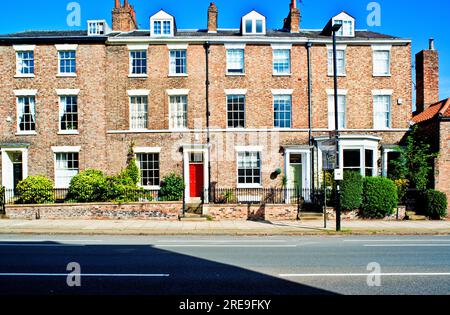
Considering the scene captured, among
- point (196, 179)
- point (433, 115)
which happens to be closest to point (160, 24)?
point (196, 179)

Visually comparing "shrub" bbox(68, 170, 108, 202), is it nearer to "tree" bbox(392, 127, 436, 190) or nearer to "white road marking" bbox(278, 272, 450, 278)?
"white road marking" bbox(278, 272, 450, 278)

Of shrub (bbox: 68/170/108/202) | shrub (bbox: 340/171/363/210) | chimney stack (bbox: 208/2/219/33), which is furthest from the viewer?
chimney stack (bbox: 208/2/219/33)

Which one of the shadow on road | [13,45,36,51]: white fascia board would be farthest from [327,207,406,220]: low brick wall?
[13,45,36,51]: white fascia board

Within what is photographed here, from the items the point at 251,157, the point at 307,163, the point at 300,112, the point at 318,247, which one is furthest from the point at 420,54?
the point at 318,247

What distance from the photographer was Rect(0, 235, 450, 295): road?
6.26 m

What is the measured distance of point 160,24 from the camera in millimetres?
22219

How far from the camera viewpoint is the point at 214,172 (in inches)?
841

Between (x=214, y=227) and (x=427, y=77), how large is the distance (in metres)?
20.9

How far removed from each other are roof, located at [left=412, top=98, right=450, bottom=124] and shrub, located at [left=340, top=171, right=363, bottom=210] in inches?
279

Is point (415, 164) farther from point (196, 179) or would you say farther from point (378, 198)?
point (196, 179)

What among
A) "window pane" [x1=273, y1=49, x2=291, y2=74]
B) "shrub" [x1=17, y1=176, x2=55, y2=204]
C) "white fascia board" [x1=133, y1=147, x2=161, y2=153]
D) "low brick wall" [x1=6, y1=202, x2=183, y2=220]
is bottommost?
"low brick wall" [x1=6, y1=202, x2=183, y2=220]

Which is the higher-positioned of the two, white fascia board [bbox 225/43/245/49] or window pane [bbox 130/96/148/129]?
white fascia board [bbox 225/43/245/49]

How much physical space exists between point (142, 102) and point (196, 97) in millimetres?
3818

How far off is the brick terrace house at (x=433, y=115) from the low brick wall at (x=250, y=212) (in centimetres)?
953
